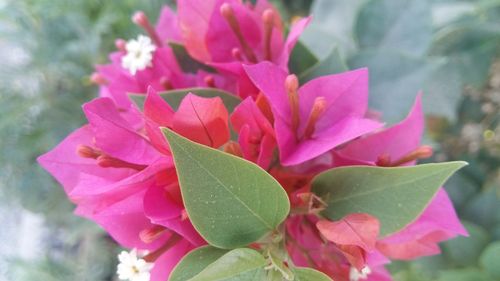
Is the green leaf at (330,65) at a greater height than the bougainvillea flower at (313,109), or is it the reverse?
the green leaf at (330,65)

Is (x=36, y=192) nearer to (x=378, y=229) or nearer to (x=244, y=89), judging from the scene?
→ (x=244, y=89)

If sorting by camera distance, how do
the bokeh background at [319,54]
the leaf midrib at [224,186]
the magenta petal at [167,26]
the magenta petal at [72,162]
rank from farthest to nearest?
1. the bokeh background at [319,54]
2. the magenta petal at [167,26]
3. the magenta petal at [72,162]
4. the leaf midrib at [224,186]

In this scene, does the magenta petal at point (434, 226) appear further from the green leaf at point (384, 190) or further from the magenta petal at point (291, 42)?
the magenta petal at point (291, 42)

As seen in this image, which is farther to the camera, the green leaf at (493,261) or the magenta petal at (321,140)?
the green leaf at (493,261)

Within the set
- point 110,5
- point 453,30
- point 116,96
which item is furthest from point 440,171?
point 110,5

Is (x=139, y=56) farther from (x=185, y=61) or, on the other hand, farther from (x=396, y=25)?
(x=396, y=25)

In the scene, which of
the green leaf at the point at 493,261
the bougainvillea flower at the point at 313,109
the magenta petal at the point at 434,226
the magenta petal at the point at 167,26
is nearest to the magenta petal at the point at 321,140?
the bougainvillea flower at the point at 313,109

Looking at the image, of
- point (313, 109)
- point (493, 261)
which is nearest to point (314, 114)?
point (313, 109)
